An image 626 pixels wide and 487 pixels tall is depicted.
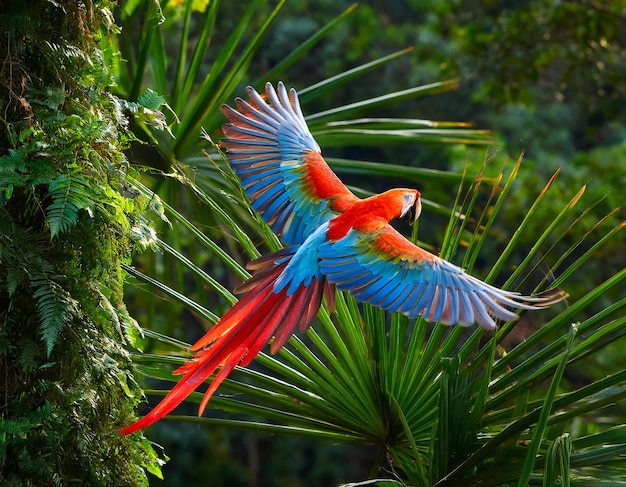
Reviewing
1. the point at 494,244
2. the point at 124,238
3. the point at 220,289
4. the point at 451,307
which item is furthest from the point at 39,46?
the point at 494,244

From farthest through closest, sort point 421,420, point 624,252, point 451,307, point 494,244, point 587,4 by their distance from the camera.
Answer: point 494,244 → point 624,252 → point 587,4 → point 421,420 → point 451,307

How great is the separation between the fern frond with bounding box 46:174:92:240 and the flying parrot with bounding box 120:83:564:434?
312 mm

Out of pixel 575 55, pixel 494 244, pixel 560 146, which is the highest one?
pixel 575 55

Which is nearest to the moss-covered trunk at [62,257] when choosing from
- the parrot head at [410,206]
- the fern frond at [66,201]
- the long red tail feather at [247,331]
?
the fern frond at [66,201]

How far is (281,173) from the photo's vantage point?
6.12 ft

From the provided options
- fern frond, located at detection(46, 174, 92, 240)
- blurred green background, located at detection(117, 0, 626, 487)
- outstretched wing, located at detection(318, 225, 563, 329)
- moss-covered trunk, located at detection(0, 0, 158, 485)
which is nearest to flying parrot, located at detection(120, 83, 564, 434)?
outstretched wing, located at detection(318, 225, 563, 329)

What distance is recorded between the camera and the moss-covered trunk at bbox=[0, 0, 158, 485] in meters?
1.40

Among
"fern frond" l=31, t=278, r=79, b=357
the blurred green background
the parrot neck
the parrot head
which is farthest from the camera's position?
the blurred green background

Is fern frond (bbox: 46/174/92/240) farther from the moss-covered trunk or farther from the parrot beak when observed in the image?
the parrot beak

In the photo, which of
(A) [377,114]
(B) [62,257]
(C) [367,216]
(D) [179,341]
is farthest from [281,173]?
(A) [377,114]

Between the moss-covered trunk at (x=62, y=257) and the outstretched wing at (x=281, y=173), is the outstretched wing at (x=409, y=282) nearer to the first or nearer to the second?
the outstretched wing at (x=281, y=173)

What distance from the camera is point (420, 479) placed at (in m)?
1.52

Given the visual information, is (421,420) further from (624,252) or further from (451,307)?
(624,252)

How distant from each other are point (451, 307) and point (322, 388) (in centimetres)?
44
